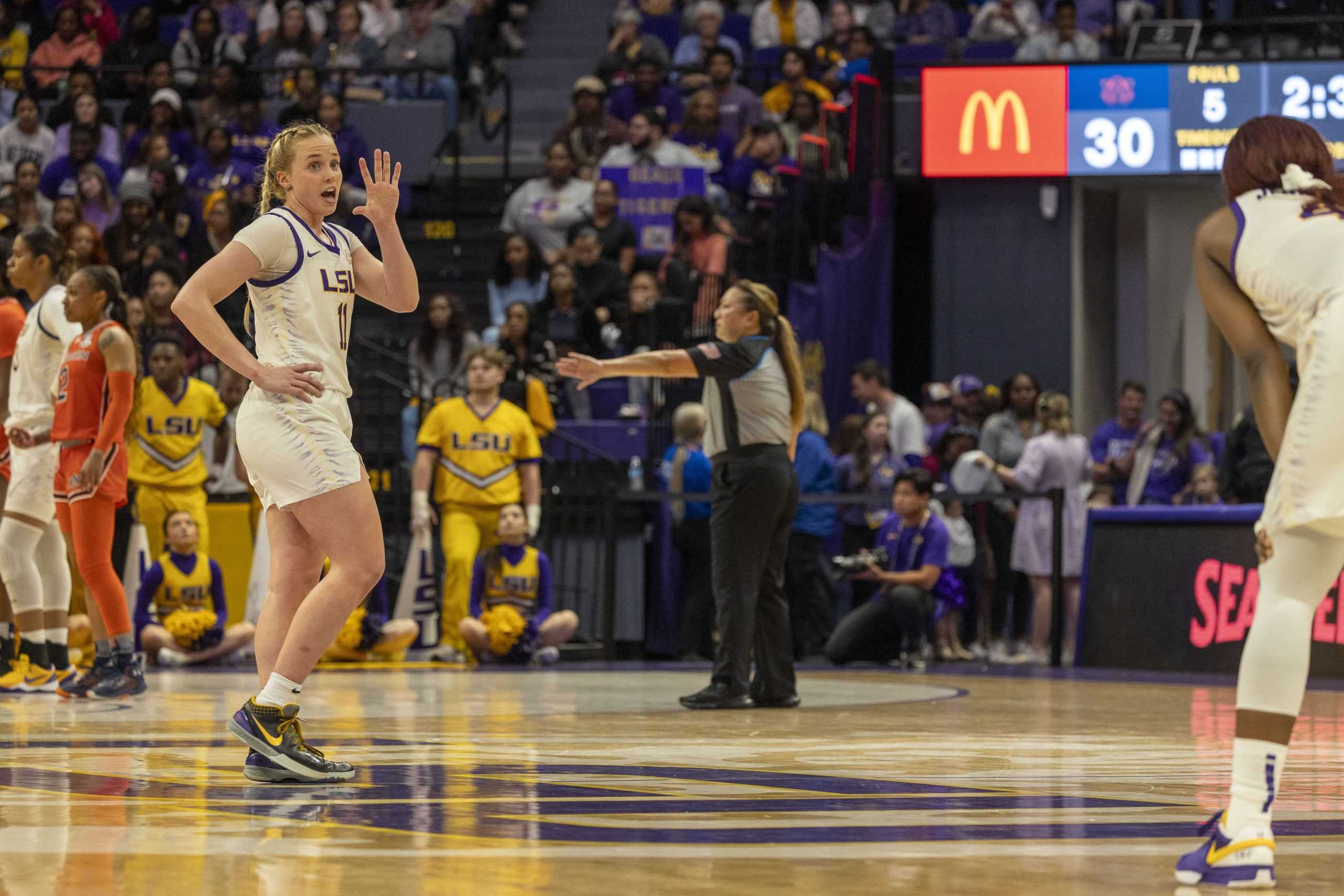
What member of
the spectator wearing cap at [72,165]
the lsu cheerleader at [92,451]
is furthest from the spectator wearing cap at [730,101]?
the lsu cheerleader at [92,451]

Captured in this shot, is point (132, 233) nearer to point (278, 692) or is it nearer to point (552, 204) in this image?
point (552, 204)

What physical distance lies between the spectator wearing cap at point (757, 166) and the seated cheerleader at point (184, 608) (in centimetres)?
614

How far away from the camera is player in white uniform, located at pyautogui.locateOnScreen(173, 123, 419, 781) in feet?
18.0

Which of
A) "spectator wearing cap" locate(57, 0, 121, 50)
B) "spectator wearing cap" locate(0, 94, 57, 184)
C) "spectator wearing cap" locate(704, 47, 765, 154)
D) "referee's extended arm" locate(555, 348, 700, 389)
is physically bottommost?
"referee's extended arm" locate(555, 348, 700, 389)

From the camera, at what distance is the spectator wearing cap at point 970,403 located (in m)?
14.9

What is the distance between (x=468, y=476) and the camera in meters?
12.3

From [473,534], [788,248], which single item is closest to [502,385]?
[473,534]

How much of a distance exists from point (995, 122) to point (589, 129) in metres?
3.61

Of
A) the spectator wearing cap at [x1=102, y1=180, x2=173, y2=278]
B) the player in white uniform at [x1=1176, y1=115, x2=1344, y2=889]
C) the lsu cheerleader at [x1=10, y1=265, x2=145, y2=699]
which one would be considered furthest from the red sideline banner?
the spectator wearing cap at [x1=102, y1=180, x2=173, y2=278]

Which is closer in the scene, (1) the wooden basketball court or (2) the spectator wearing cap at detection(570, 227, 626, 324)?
(1) the wooden basketball court

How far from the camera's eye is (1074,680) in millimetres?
10875

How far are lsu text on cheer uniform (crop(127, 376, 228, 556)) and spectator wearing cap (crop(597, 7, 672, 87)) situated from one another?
23.4 ft

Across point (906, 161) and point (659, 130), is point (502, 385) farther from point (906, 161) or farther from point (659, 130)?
point (906, 161)

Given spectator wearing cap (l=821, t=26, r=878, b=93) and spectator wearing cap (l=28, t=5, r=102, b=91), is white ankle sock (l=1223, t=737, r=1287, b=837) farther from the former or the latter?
spectator wearing cap (l=28, t=5, r=102, b=91)
